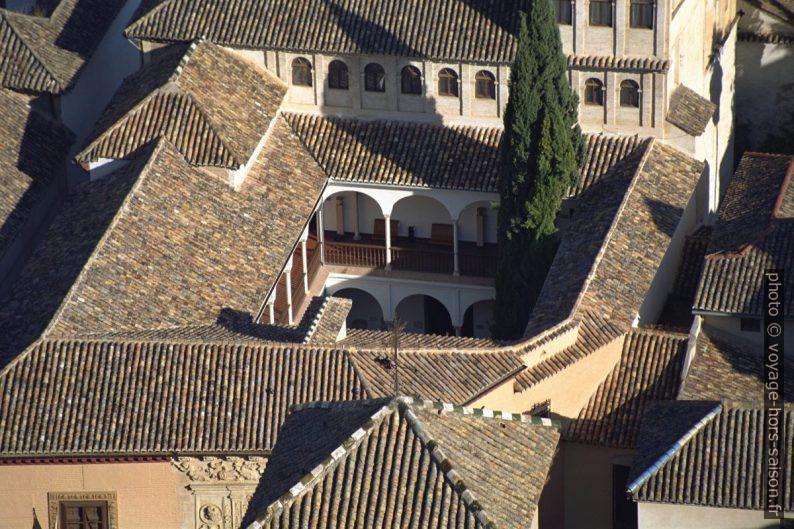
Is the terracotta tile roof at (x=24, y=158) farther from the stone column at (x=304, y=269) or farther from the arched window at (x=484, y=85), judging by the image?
the arched window at (x=484, y=85)

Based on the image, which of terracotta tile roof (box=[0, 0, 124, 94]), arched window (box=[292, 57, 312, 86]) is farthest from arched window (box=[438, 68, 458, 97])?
terracotta tile roof (box=[0, 0, 124, 94])

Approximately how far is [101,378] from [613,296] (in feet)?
43.5

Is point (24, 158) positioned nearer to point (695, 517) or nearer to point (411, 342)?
point (411, 342)

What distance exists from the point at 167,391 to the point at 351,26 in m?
15.9

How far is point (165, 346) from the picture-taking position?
49.3 m

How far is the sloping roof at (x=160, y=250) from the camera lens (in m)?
51.9

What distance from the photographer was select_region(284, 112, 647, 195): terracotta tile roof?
5900 cm

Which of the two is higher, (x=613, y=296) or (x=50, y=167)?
(x=50, y=167)

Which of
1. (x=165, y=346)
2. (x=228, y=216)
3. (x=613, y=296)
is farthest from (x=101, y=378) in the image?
(x=613, y=296)

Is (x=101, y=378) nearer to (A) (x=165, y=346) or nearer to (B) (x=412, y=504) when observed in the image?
(A) (x=165, y=346)

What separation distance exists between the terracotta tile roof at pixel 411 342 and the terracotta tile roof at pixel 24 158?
443 inches

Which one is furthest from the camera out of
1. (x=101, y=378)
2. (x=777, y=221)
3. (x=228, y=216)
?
(x=228, y=216)

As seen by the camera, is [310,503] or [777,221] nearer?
[310,503]

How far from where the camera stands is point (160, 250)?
2122 inches
